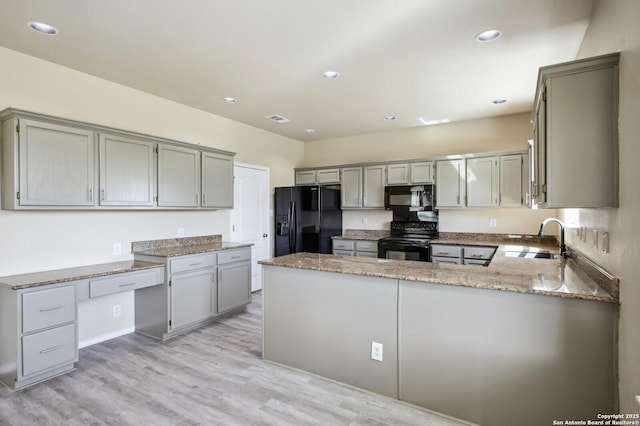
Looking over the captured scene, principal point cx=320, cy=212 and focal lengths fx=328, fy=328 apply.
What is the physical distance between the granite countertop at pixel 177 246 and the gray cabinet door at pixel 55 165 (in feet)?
2.68

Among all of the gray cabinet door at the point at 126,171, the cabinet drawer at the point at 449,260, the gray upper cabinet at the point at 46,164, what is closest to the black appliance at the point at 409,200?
the cabinet drawer at the point at 449,260

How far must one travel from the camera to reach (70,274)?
2850mm

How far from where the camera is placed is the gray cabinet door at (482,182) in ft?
15.1

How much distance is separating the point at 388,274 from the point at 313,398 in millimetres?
1045

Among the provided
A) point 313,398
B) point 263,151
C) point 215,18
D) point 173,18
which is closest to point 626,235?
point 313,398

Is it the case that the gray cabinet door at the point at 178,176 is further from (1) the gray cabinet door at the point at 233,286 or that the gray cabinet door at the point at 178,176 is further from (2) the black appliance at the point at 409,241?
(2) the black appliance at the point at 409,241

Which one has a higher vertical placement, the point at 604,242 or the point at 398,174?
the point at 398,174

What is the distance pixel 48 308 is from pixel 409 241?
13.7 feet

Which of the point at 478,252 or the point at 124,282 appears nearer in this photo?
the point at 124,282

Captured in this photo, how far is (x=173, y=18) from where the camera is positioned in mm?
2373

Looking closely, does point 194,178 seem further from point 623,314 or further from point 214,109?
point 623,314

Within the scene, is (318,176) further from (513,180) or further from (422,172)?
(513,180)

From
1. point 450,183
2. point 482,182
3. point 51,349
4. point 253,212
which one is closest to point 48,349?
point 51,349

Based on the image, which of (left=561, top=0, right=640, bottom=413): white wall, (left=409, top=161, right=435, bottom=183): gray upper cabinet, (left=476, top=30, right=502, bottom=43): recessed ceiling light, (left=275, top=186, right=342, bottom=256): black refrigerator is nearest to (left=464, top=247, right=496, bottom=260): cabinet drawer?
(left=409, top=161, right=435, bottom=183): gray upper cabinet
